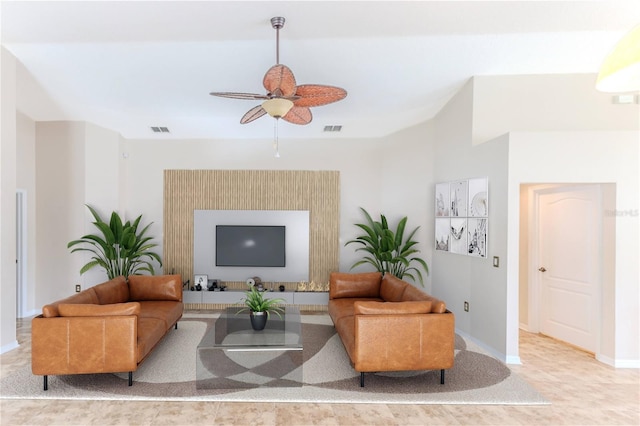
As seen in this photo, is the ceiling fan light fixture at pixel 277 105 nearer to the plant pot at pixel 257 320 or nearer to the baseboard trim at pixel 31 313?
the plant pot at pixel 257 320

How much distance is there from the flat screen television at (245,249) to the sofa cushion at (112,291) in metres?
1.69

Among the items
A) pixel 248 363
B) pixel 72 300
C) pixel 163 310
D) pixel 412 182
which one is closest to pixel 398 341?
pixel 248 363

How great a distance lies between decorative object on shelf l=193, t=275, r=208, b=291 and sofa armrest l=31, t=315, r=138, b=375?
295cm

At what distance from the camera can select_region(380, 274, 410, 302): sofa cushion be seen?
14.1 feet

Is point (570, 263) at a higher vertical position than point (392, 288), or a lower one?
higher

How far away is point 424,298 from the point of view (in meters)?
3.61

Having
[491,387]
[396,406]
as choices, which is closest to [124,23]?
[396,406]

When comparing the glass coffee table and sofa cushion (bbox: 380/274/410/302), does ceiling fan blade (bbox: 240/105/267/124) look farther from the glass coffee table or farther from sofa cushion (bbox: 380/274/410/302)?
sofa cushion (bbox: 380/274/410/302)

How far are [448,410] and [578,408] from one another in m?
1.04

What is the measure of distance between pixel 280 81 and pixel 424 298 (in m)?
2.37

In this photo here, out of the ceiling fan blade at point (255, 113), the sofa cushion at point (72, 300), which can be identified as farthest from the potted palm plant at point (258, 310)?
the ceiling fan blade at point (255, 113)

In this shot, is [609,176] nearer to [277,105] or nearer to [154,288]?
[277,105]

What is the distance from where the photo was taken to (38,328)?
294 centimetres

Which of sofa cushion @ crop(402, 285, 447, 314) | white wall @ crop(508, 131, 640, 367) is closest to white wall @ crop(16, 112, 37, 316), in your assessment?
sofa cushion @ crop(402, 285, 447, 314)
